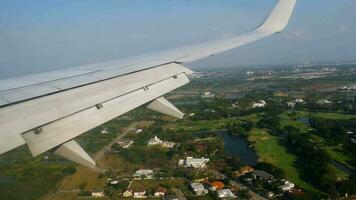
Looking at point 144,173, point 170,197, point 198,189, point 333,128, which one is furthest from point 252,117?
point 170,197

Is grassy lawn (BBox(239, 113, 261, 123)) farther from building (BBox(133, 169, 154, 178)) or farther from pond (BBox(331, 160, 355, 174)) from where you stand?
building (BBox(133, 169, 154, 178))

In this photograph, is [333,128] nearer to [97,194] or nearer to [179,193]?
[179,193]

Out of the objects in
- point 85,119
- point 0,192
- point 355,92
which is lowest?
point 355,92

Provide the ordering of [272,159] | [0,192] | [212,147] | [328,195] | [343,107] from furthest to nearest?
[343,107], [212,147], [272,159], [328,195], [0,192]

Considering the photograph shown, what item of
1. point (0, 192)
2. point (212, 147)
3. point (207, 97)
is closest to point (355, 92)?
point (207, 97)

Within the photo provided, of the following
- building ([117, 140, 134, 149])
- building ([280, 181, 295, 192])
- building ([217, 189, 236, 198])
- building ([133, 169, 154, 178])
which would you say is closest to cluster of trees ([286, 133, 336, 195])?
building ([280, 181, 295, 192])

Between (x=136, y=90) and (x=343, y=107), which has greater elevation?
(x=136, y=90)

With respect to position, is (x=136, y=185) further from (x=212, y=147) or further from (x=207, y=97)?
(x=207, y=97)
